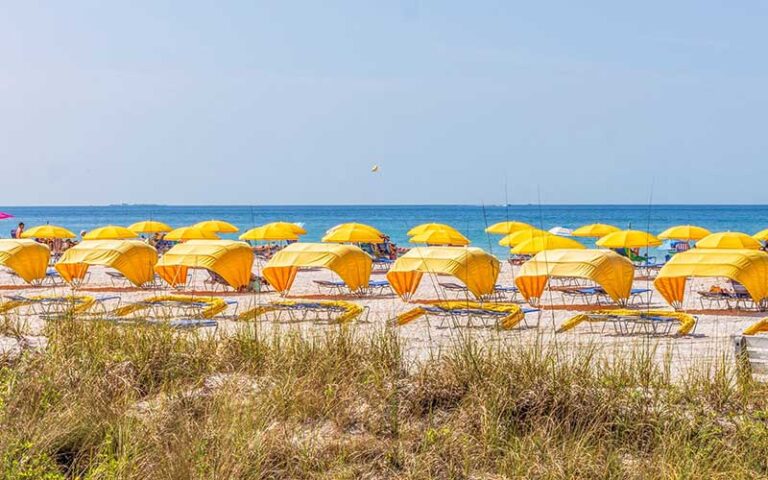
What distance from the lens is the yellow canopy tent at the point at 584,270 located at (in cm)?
1455

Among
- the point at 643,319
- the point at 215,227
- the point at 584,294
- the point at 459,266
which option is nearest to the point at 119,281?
the point at 215,227

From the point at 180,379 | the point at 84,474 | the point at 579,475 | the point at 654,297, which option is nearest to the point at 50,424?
the point at 84,474

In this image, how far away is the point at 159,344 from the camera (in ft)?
20.4

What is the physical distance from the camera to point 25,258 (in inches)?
754

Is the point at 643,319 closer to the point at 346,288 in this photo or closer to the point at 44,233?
the point at 346,288

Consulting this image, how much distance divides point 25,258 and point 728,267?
49.3 ft

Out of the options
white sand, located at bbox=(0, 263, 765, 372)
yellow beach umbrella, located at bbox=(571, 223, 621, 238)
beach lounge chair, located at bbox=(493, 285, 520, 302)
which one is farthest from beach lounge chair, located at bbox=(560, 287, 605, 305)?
yellow beach umbrella, located at bbox=(571, 223, 621, 238)

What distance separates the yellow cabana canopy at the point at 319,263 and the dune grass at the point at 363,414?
10.2 m

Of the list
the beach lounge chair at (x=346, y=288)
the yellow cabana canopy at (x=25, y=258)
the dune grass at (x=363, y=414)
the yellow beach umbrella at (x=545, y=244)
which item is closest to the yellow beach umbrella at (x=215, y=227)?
the yellow cabana canopy at (x=25, y=258)

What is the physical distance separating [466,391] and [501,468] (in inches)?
35.5

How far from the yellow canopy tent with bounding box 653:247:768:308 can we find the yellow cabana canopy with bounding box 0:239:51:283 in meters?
13.8

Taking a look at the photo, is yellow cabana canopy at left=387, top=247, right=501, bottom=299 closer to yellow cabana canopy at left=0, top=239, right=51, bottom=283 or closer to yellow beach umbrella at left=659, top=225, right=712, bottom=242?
yellow cabana canopy at left=0, top=239, right=51, bottom=283

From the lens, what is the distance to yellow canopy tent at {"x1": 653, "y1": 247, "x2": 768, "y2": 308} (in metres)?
13.7

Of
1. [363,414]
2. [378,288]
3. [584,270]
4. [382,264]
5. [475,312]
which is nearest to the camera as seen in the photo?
[363,414]
